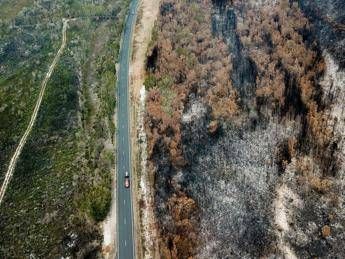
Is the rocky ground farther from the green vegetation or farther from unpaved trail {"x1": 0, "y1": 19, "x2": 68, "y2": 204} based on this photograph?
unpaved trail {"x1": 0, "y1": 19, "x2": 68, "y2": 204}

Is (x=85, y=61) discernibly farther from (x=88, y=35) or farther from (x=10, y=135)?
(x=10, y=135)

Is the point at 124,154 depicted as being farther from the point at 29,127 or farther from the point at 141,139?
the point at 29,127

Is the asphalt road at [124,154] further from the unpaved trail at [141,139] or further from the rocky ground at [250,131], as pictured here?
the rocky ground at [250,131]

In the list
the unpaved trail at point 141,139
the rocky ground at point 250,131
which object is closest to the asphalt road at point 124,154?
the unpaved trail at point 141,139

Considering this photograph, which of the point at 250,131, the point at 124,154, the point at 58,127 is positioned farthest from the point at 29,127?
the point at 250,131

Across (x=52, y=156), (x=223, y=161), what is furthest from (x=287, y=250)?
(x=52, y=156)
